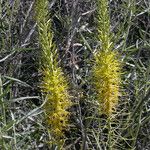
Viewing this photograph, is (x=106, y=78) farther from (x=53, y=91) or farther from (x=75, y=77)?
(x=75, y=77)

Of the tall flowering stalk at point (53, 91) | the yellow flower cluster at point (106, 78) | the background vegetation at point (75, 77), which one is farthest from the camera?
the background vegetation at point (75, 77)

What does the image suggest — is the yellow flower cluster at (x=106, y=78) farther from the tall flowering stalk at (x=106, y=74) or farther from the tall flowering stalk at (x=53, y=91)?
the tall flowering stalk at (x=53, y=91)

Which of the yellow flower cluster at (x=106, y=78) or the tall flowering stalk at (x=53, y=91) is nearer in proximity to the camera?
the tall flowering stalk at (x=53, y=91)

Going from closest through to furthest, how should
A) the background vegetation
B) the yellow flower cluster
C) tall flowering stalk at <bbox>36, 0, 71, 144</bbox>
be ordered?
1. tall flowering stalk at <bbox>36, 0, 71, 144</bbox>
2. the yellow flower cluster
3. the background vegetation

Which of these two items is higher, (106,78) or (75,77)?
(106,78)

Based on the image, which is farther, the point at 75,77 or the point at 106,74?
the point at 75,77

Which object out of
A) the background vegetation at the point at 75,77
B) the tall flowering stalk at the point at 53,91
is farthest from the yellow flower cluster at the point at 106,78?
the background vegetation at the point at 75,77

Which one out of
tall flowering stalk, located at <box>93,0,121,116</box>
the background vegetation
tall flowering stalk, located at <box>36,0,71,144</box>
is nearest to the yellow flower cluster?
tall flowering stalk, located at <box>93,0,121,116</box>

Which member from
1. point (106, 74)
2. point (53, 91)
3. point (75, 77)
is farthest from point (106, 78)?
point (75, 77)

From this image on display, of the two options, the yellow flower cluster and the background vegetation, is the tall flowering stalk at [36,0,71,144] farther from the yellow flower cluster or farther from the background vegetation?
the background vegetation

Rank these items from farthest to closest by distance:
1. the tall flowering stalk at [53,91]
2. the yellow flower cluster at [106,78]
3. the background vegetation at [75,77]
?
the background vegetation at [75,77]
the yellow flower cluster at [106,78]
the tall flowering stalk at [53,91]

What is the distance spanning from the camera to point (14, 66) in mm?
2469

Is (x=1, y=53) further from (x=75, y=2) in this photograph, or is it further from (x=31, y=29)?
(x=75, y=2)

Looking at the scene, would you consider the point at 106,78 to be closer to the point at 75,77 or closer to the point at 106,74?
the point at 106,74
